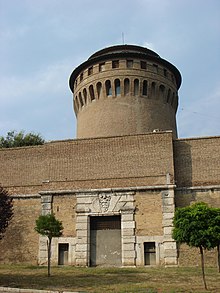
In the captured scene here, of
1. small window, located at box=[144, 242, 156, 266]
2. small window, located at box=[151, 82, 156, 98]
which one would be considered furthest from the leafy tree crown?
small window, located at box=[151, 82, 156, 98]

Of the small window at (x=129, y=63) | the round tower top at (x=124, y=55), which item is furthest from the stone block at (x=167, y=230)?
the round tower top at (x=124, y=55)

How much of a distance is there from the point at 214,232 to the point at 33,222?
11974 mm

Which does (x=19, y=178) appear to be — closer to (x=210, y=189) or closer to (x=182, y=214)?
(x=210, y=189)

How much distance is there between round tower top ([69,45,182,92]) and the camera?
26.2 metres

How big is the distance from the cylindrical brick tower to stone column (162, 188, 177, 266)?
7075 mm

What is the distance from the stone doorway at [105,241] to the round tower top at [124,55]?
462 inches

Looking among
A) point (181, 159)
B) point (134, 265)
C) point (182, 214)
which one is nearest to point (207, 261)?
point (134, 265)

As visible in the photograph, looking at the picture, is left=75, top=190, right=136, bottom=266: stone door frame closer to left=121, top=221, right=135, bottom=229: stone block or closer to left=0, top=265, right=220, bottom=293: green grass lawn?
left=121, top=221, right=135, bottom=229: stone block

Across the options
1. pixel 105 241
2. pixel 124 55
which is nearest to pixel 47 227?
pixel 105 241

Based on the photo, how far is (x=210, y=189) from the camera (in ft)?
63.7

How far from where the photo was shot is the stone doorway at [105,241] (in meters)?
19.1

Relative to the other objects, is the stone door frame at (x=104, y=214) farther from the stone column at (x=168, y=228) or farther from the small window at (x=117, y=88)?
the small window at (x=117, y=88)

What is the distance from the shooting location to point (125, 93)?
84.8 feet

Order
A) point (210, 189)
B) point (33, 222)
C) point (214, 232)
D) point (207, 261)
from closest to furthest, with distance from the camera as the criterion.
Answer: point (214, 232) < point (207, 261) < point (210, 189) < point (33, 222)
